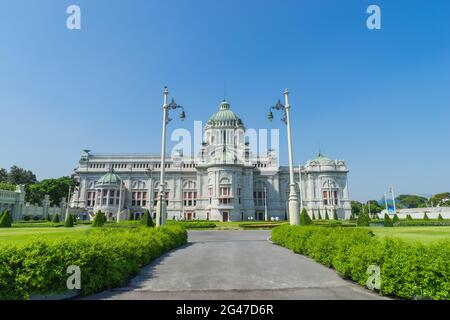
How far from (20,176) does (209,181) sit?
219 feet

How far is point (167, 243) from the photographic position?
1656cm

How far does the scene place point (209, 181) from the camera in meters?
73.0

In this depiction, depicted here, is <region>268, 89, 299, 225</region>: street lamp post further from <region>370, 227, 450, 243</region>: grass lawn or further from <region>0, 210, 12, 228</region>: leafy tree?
<region>0, 210, 12, 228</region>: leafy tree

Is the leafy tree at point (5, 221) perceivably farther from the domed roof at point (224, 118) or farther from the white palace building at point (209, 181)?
the domed roof at point (224, 118)

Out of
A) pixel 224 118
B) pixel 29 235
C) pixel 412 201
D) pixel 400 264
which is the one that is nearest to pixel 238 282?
pixel 400 264

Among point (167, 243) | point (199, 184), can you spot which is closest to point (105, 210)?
point (199, 184)

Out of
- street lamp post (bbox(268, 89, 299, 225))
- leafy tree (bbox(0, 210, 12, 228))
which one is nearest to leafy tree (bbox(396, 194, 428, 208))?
street lamp post (bbox(268, 89, 299, 225))

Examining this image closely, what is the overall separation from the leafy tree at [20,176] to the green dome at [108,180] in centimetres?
3216

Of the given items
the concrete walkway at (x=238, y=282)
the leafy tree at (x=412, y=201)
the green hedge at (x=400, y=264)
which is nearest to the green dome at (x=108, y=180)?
the concrete walkway at (x=238, y=282)

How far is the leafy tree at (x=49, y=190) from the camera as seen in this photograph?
7619cm

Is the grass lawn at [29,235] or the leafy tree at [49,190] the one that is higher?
the leafy tree at [49,190]

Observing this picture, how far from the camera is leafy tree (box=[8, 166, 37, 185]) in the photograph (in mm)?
88438

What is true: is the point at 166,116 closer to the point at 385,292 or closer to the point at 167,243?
the point at 167,243
